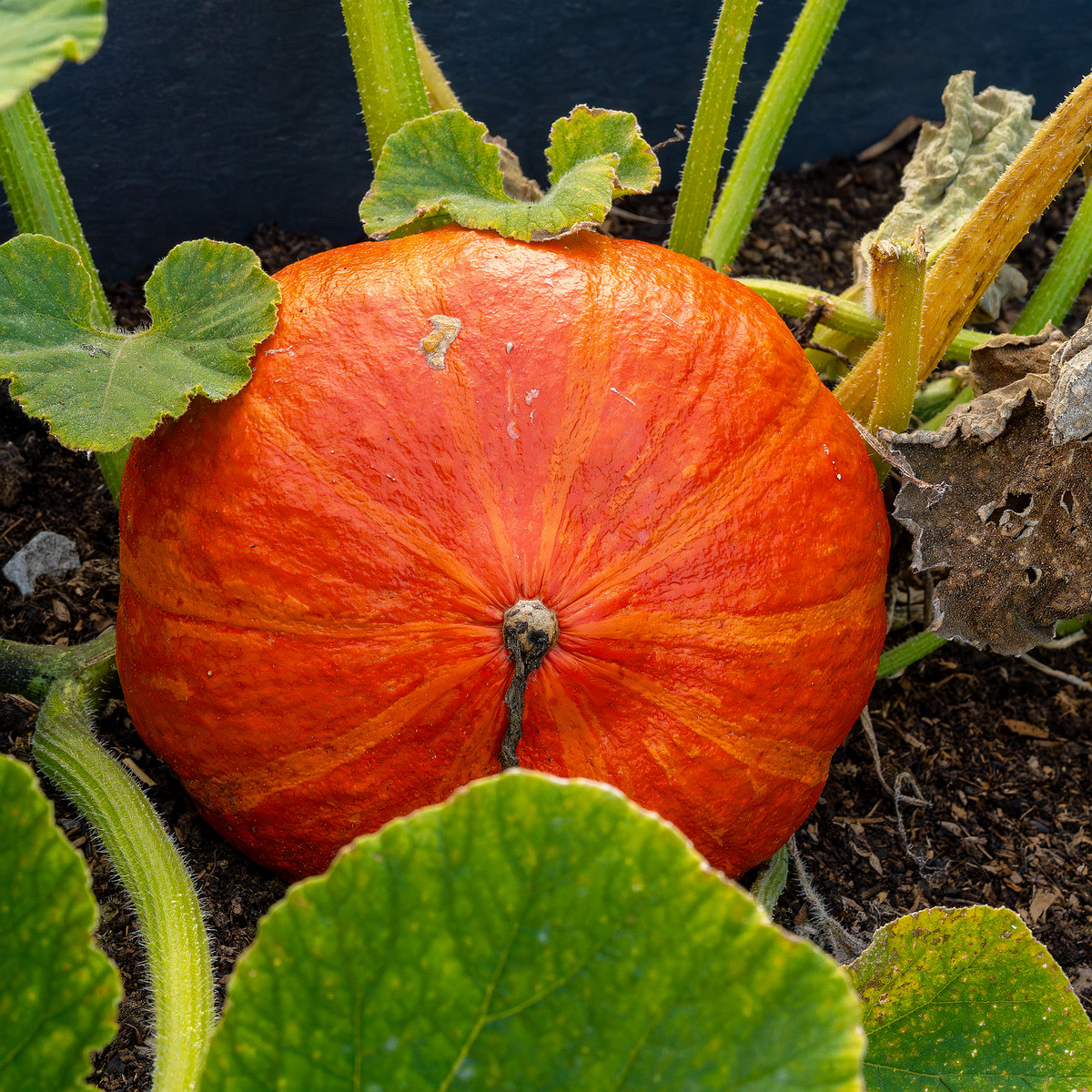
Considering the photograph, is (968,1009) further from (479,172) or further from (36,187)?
(36,187)

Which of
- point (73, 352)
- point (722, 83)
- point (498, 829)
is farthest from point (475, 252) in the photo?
point (498, 829)

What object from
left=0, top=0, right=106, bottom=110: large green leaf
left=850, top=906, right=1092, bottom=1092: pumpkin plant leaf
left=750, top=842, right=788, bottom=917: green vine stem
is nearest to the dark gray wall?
left=0, top=0, right=106, bottom=110: large green leaf

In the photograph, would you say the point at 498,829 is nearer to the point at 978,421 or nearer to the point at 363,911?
the point at 363,911

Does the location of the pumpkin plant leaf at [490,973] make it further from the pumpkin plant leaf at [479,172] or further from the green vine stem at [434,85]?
the green vine stem at [434,85]

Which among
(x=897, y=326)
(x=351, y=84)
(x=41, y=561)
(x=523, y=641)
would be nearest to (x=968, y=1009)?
(x=523, y=641)

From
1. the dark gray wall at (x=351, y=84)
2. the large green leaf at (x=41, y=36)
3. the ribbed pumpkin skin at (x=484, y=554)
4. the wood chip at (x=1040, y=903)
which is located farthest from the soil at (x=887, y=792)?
the large green leaf at (x=41, y=36)

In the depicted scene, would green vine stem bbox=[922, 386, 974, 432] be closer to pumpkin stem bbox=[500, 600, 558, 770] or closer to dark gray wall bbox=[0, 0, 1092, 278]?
dark gray wall bbox=[0, 0, 1092, 278]
